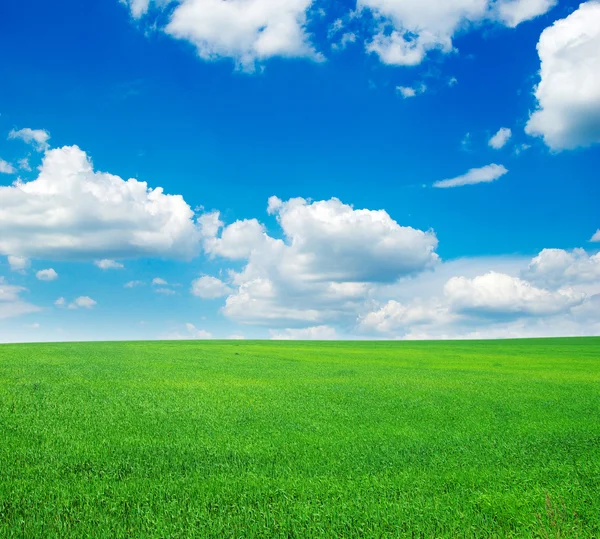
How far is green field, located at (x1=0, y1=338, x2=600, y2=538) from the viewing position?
686 centimetres

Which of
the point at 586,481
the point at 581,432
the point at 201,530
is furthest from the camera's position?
the point at 581,432

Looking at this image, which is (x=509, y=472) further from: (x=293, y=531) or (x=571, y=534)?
(x=293, y=531)

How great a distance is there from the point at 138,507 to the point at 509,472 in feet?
22.0

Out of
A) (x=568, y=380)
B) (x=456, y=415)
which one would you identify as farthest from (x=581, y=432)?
(x=568, y=380)

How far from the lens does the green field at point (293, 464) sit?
270 inches

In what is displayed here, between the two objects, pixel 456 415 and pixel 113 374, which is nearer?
pixel 456 415

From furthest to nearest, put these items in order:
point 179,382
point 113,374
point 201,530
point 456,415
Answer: point 113,374 → point 179,382 → point 456,415 → point 201,530

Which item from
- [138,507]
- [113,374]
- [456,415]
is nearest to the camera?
[138,507]

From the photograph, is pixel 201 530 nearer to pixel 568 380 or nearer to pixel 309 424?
pixel 309 424

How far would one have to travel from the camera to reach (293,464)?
30.7 ft

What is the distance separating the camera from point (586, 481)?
345 inches

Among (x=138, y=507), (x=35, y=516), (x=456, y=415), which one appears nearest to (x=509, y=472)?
(x=456, y=415)

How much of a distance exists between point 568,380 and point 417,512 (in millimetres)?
22795

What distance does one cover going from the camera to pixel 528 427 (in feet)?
43.0
